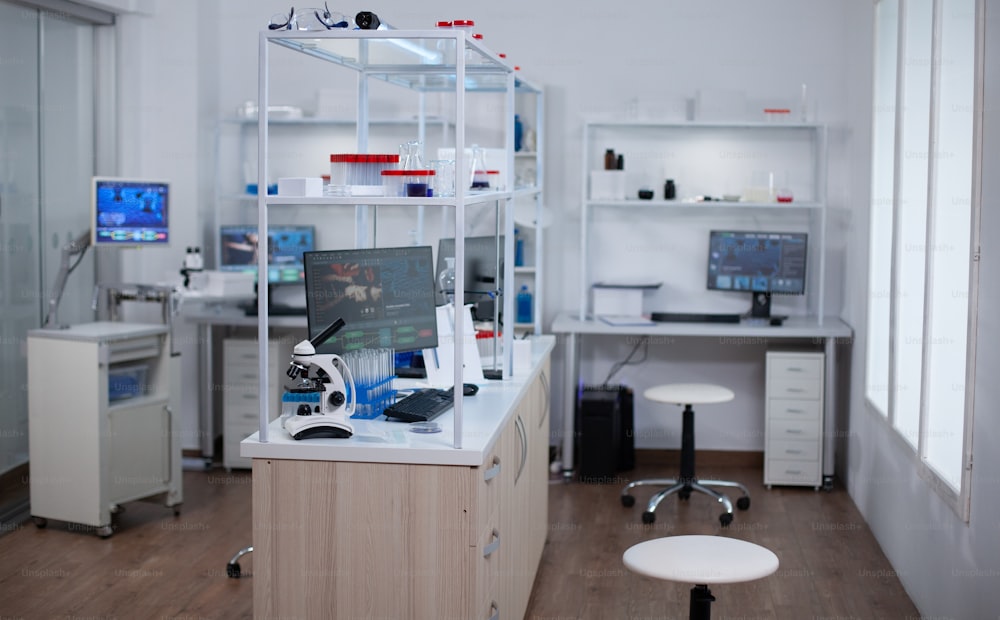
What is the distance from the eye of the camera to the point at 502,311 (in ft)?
14.5

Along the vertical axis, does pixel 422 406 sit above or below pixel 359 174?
below

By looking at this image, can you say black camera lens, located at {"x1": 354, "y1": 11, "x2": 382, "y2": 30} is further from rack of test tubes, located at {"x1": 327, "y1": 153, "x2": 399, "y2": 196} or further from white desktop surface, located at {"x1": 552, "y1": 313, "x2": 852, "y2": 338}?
white desktop surface, located at {"x1": 552, "y1": 313, "x2": 852, "y2": 338}

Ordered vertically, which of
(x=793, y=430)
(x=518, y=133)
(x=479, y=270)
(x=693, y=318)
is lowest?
(x=793, y=430)

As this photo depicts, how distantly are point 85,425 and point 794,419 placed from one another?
3.63 m

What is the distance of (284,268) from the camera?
6.36m

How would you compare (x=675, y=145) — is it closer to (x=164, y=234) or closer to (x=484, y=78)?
(x=484, y=78)

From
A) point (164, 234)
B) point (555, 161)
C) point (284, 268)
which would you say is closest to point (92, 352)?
point (164, 234)

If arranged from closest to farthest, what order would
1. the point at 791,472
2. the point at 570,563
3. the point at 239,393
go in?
the point at 570,563 → the point at 791,472 → the point at 239,393

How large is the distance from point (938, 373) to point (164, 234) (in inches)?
142

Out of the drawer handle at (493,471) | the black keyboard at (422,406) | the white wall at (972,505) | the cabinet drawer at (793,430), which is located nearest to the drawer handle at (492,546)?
the drawer handle at (493,471)

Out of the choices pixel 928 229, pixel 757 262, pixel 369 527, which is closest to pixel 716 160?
pixel 757 262

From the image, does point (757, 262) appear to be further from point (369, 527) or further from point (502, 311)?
point (369, 527)

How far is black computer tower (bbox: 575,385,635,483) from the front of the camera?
234 inches

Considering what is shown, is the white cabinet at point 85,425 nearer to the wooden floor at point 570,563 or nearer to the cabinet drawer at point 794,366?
the wooden floor at point 570,563
